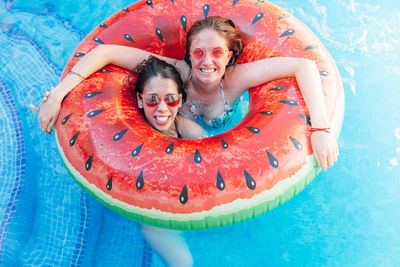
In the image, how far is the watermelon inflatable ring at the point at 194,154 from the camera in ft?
6.53

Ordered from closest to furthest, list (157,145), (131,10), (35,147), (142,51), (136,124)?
(157,145)
(136,124)
(142,51)
(131,10)
(35,147)

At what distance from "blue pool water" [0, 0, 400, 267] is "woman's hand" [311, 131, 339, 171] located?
94 centimetres

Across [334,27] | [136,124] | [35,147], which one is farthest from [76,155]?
[334,27]

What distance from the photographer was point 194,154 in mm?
2072

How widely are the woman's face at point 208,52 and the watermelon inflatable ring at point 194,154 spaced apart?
35cm

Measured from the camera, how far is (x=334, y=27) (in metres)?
4.10

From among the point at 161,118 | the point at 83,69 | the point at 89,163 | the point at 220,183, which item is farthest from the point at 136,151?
the point at 83,69

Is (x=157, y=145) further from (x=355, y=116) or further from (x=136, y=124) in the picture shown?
(x=355, y=116)

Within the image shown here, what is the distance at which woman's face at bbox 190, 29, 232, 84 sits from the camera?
2.36 metres

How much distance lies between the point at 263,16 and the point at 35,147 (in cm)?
227

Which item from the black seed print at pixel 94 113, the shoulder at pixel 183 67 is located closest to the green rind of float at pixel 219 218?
the black seed print at pixel 94 113

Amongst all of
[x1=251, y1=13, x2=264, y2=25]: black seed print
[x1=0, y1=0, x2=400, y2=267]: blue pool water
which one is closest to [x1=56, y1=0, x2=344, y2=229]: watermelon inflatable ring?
[x1=251, y1=13, x2=264, y2=25]: black seed print

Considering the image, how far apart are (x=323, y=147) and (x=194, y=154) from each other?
73cm

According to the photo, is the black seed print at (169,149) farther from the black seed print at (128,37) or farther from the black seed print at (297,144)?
the black seed print at (128,37)
